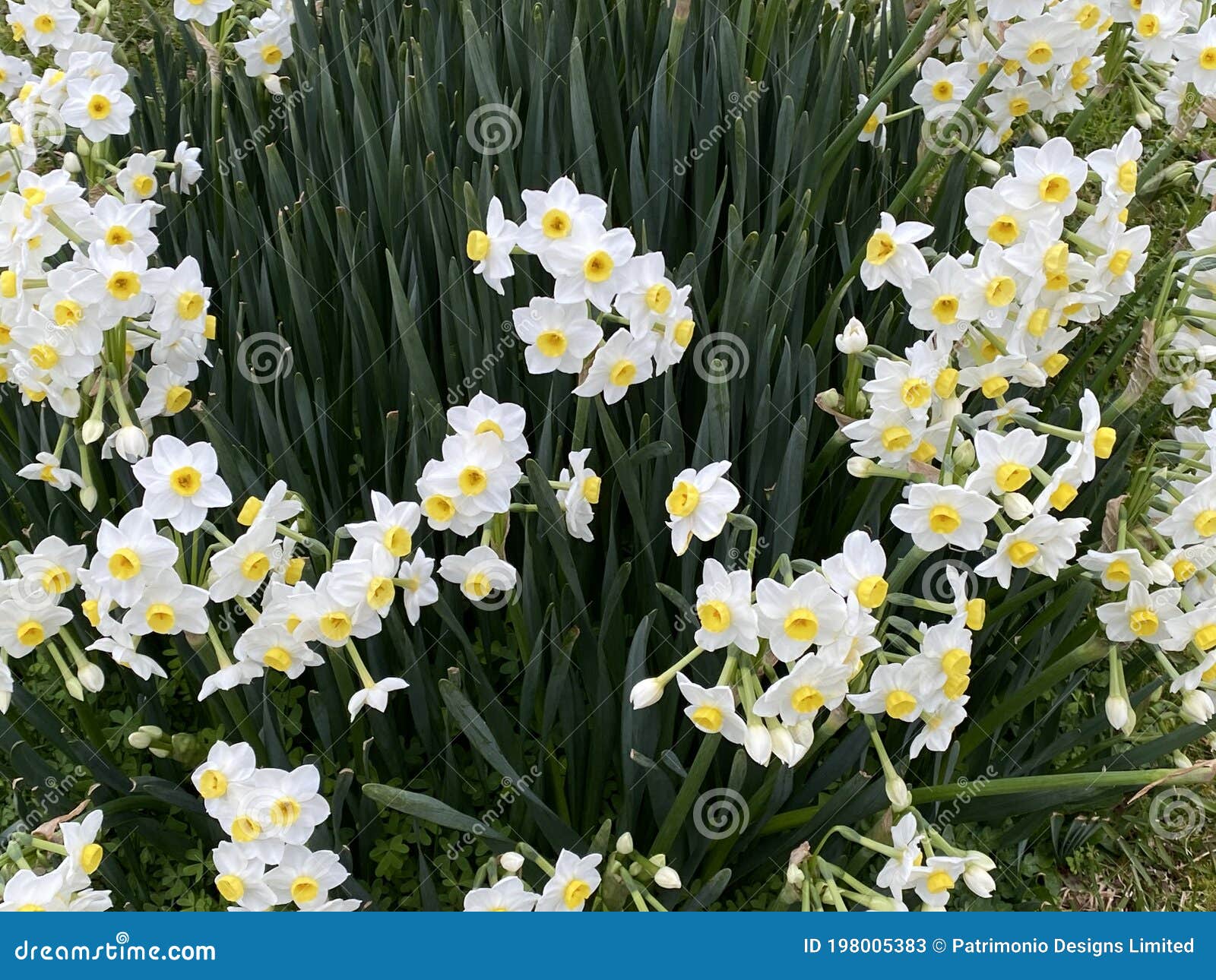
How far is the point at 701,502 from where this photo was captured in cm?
137

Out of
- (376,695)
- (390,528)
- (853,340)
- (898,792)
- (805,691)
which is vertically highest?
(853,340)

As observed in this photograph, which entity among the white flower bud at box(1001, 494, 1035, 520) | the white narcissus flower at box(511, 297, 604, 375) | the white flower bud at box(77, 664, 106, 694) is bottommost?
the white flower bud at box(77, 664, 106, 694)

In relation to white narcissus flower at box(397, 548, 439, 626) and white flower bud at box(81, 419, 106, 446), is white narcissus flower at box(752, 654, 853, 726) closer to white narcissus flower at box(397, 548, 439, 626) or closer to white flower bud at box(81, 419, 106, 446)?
white narcissus flower at box(397, 548, 439, 626)

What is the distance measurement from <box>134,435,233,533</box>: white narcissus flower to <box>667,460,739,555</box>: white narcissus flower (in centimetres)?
58

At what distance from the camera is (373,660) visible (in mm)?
1613

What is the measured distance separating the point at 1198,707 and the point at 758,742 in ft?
2.39

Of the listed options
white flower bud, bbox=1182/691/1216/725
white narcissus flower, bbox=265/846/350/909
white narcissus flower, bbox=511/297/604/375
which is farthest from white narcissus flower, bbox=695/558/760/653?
white flower bud, bbox=1182/691/1216/725

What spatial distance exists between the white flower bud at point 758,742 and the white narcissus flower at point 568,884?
0.30m

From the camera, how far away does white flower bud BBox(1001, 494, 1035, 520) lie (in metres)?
1.36

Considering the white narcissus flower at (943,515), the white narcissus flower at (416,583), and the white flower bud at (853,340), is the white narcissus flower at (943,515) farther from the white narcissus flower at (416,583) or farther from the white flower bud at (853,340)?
the white narcissus flower at (416,583)

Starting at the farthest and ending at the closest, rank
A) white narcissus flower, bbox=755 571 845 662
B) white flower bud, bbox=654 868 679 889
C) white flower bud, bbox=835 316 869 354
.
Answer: white flower bud, bbox=835 316 869 354
white flower bud, bbox=654 868 679 889
white narcissus flower, bbox=755 571 845 662

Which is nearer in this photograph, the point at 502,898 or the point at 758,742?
the point at 758,742

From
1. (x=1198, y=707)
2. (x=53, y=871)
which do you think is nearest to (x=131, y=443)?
(x=53, y=871)

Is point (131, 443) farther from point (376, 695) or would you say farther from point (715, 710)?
point (715, 710)
